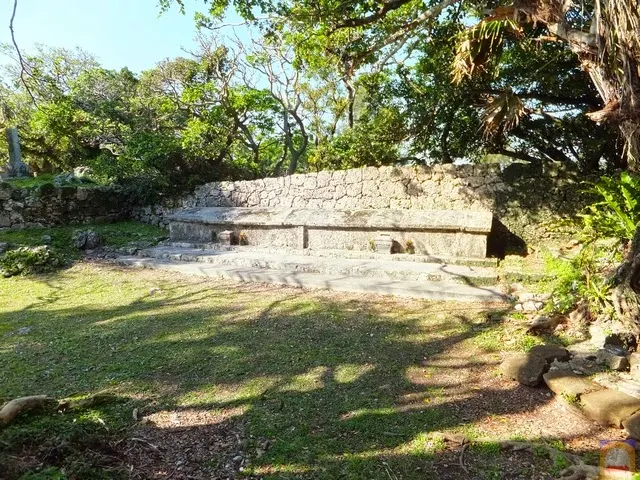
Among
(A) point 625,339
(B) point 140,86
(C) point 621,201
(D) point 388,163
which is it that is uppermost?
(B) point 140,86

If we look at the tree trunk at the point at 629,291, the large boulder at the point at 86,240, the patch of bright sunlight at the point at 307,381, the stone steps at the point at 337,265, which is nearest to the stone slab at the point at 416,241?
the stone steps at the point at 337,265

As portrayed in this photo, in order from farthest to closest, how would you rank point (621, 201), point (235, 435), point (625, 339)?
point (621, 201), point (625, 339), point (235, 435)

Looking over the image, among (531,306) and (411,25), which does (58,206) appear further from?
(531,306)

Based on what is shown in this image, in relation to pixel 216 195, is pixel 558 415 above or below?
below

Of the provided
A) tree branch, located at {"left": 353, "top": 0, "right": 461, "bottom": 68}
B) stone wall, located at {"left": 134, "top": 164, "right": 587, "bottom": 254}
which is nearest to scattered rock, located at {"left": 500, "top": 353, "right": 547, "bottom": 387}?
stone wall, located at {"left": 134, "top": 164, "right": 587, "bottom": 254}

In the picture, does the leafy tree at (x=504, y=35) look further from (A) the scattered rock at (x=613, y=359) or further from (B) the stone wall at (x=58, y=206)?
(B) the stone wall at (x=58, y=206)

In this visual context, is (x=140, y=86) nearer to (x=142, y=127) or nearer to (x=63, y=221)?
(x=142, y=127)

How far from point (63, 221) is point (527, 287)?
1126cm

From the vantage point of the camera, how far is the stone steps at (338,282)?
5.00 m

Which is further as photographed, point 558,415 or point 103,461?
point 558,415

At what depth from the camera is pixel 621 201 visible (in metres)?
4.57

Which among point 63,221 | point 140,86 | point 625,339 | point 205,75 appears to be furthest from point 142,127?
point 625,339

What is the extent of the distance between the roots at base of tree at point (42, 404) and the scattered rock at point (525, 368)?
→ 3064mm

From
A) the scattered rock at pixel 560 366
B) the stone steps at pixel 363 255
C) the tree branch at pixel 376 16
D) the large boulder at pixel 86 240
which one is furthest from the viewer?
the large boulder at pixel 86 240
